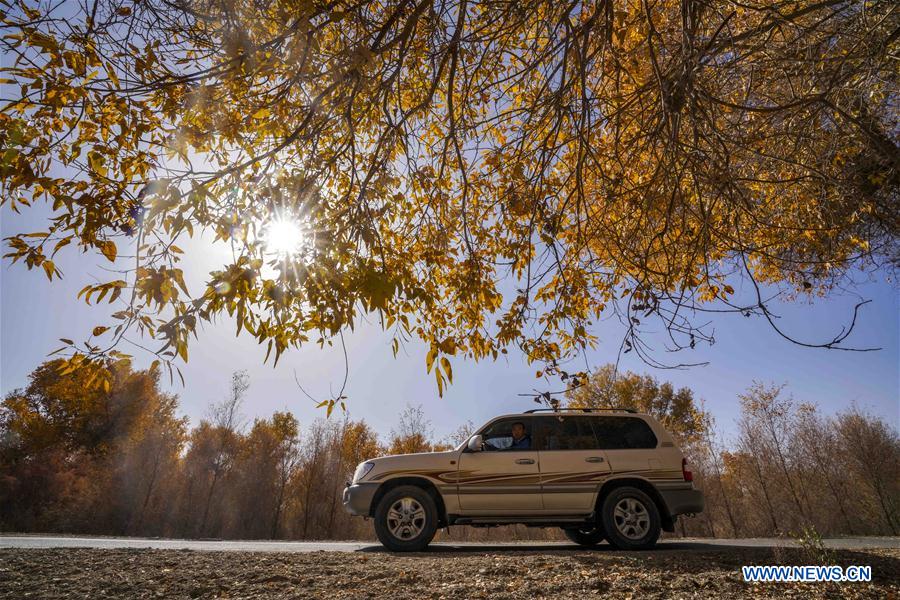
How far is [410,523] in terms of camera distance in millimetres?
6906

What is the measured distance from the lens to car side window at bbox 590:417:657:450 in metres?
7.30

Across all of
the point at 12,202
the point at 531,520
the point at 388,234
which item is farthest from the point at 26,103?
the point at 531,520

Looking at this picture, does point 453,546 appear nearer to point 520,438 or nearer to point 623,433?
point 520,438

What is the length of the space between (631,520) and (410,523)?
3387 mm

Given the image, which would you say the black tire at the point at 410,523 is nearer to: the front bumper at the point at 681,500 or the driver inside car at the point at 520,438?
the driver inside car at the point at 520,438

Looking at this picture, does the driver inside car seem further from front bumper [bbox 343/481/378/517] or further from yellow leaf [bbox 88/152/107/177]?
yellow leaf [bbox 88/152/107/177]

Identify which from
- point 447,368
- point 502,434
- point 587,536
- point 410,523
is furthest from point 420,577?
point 587,536

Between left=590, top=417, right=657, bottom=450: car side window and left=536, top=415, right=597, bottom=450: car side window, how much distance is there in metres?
0.16

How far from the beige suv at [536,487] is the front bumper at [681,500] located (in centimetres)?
1

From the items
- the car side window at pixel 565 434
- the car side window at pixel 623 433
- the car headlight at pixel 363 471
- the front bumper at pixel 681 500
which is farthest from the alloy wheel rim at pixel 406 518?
the front bumper at pixel 681 500

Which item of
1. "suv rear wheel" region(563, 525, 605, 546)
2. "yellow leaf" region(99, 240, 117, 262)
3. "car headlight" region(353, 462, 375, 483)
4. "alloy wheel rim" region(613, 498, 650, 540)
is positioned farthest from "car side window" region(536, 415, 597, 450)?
"yellow leaf" region(99, 240, 117, 262)

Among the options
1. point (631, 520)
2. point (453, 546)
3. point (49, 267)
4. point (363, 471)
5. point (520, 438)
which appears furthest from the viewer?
point (453, 546)

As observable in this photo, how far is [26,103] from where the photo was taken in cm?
325

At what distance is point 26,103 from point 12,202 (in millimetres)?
728
